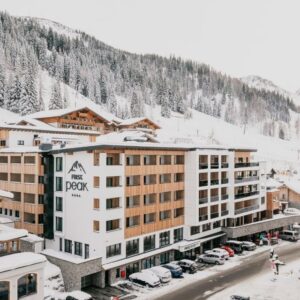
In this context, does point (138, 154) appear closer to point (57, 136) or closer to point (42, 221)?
point (42, 221)

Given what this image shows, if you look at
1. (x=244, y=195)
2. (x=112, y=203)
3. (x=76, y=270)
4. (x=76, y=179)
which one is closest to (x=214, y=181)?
(x=244, y=195)

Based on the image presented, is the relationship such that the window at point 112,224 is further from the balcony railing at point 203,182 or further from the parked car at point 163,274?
the balcony railing at point 203,182

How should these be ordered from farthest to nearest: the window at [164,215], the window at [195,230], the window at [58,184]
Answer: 1. the window at [195,230]
2. the window at [164,215]
3. the window at [58,184]

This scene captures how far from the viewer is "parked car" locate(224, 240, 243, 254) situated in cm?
6391

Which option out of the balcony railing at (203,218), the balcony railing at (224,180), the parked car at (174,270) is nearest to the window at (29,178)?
the parked car at (174,270)

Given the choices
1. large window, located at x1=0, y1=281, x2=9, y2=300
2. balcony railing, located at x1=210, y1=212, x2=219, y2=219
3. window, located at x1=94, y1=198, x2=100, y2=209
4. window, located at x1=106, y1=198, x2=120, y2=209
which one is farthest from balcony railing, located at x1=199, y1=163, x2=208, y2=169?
large window, located at x1=0, y1=281, x2=9, y2=300

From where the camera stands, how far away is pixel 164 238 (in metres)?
56.3

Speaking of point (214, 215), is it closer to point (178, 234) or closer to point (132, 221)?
point (178, 234)

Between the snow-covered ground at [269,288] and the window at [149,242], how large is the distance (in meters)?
11.8

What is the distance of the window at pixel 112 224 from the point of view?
48388mm

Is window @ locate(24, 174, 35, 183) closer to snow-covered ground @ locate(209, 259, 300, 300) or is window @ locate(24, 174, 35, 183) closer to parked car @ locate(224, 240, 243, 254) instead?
snow-covered ground @ locate(209, 259, 300, 300)

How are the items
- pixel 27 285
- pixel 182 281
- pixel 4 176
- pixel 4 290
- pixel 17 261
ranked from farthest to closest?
pixel 4 176 → pixel 182 281 → pixel 27 285 → pixel 17 261 → pixel 4 290

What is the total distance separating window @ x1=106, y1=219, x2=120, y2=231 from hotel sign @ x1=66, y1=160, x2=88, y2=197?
16.4 ft

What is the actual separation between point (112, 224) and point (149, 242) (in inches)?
290
